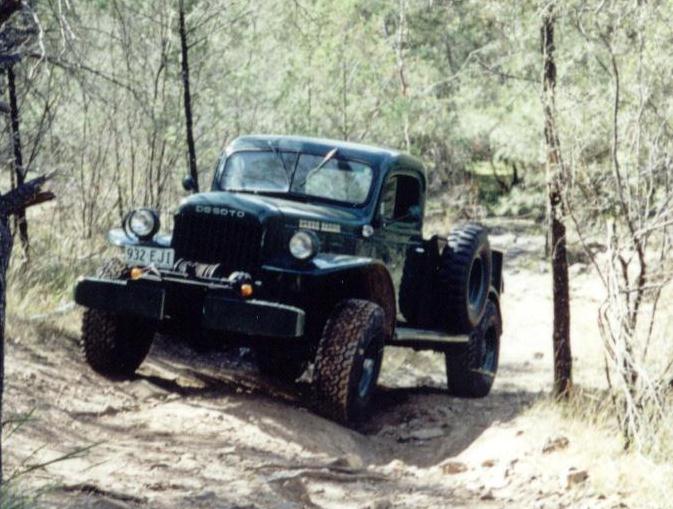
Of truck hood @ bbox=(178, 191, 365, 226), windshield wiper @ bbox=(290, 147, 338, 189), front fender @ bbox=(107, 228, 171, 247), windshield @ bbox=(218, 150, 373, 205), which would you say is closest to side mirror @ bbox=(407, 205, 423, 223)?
windshield @ bbox=(218, 150, 373, 205)

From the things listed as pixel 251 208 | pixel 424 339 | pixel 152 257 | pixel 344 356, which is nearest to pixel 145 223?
pixel 152 257

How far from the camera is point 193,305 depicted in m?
7.57

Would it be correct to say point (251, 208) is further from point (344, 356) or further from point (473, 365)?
point (473, 365)

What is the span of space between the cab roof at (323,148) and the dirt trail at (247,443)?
6.12ft

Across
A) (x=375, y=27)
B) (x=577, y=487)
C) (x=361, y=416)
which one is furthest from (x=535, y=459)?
(x=375, y=27)

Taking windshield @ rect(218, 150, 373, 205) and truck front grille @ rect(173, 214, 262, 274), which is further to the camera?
windshield @ rect(218, 150, 373, 205)

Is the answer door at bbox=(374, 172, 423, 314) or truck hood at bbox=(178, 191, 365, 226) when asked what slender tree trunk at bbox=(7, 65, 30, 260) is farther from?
door at bbox=(374, 172, 423, 314)

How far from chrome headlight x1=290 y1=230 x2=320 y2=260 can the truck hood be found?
0.31 metres

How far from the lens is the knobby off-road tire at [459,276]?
8867 mm

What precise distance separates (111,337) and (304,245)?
1663 millimetres

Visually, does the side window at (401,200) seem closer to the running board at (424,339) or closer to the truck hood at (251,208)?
the truck hood at (251,208)

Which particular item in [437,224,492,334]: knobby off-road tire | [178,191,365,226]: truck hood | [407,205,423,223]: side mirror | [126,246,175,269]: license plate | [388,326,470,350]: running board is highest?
[178,191,365,226]: truck hood

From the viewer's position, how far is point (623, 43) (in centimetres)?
799

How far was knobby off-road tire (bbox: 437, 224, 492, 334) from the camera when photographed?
8.87m
